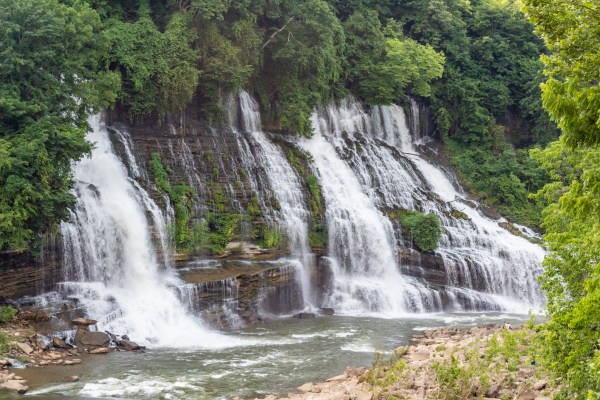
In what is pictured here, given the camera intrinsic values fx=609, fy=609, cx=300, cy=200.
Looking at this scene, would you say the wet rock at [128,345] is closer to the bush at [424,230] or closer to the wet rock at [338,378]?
the wet rock at [338,378]

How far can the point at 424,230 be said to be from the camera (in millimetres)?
28484

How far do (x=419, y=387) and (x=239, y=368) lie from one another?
5.66 m

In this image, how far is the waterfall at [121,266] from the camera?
19.8 m

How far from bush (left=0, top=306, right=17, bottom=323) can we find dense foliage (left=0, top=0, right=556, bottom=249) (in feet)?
6.65

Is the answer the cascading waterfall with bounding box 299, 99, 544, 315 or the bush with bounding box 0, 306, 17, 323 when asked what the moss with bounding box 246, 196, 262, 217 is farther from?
the bush with bounding box 0, 306, 17, 323

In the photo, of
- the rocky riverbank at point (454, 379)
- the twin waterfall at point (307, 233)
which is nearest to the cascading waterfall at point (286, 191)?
the twin waterfall at point (307, 233)

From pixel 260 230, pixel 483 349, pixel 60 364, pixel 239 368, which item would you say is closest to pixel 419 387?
pixel 483 349

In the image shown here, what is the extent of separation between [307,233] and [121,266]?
863 cm

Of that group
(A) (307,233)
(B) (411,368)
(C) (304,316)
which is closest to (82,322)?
(C) (304,316)

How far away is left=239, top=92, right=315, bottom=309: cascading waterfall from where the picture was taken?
26.4m

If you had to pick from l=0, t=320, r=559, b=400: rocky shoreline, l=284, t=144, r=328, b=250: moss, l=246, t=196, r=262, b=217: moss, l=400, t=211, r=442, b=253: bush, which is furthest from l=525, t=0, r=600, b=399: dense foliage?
l=400, t=211, r=442, b=253: bush

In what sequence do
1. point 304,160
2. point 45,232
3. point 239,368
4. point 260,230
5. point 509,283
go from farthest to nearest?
point 304,160
point 509,283
point 260,230
point 45,232
point 239,368

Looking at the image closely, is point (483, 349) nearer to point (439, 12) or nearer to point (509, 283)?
point (509, 283)

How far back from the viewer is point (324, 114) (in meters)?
35.6
